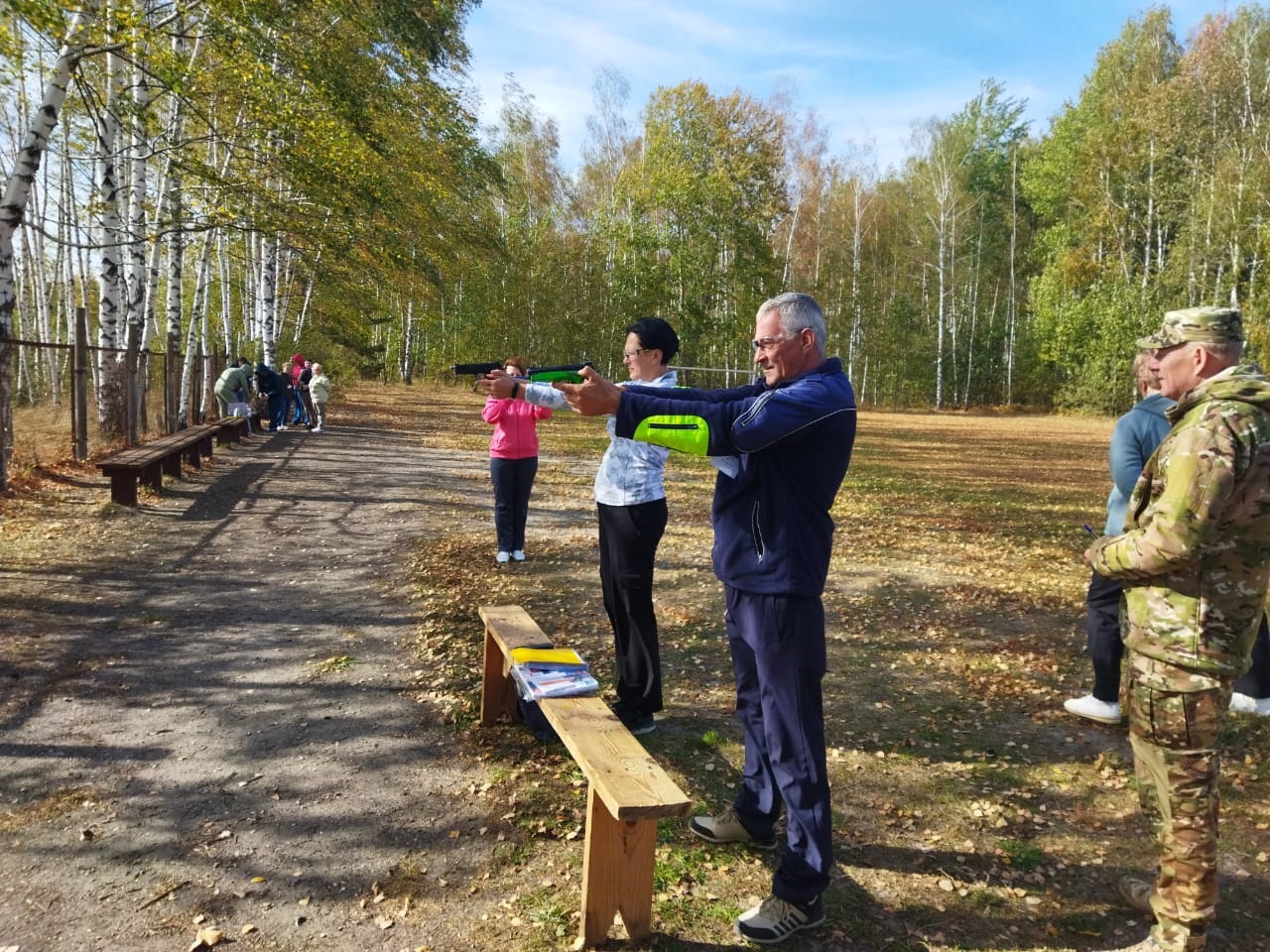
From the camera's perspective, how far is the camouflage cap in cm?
249

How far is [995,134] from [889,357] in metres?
14.9

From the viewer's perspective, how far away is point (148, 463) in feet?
29.6

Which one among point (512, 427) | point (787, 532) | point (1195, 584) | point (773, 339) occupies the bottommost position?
point (1195, 584)

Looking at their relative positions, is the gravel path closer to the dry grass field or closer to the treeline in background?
the dry grass field

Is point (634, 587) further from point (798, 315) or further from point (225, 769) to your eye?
point (225, 769)

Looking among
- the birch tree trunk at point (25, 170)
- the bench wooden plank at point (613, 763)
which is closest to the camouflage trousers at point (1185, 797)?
the bench wooden plank at point (613, 763)

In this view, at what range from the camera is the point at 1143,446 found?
3947 millimetres

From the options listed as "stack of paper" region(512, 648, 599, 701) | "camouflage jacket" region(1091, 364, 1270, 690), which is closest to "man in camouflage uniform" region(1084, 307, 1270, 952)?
"camouflage jacket" region(1091, 364, 1270, 690)

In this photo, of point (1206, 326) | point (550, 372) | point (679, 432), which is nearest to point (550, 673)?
point (550, 372)

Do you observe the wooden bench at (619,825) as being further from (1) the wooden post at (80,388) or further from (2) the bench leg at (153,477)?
(1) the wooden post at (80,388)

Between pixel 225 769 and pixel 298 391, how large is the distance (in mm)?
17914

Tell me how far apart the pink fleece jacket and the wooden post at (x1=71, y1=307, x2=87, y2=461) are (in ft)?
19.0

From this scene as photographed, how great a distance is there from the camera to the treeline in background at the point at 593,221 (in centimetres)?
1172

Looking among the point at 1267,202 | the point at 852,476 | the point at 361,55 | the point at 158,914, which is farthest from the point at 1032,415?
the point at 158,914
